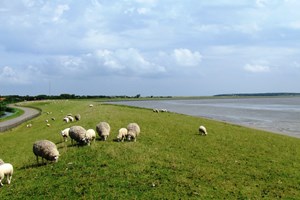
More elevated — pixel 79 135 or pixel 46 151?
pixel 79 135

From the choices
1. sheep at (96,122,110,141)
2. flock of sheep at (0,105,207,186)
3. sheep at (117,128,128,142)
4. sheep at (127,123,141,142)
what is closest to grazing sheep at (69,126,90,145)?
flock of sheep at (0,105,207,186)

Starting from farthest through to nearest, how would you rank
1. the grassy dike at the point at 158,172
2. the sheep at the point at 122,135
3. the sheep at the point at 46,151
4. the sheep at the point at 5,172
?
the sheep at the point at 122,135 → the sheep at the point at 46,151 → the sheep at the point at 5,172 → the grassy dike at the point at 158,172

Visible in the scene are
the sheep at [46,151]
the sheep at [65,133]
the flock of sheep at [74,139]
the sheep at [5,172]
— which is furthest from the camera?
the sheep at [65,133]

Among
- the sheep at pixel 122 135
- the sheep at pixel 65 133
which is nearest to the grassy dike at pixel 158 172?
the sheep at pixel 122 135

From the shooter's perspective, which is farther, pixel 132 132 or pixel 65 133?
pixel 65 133

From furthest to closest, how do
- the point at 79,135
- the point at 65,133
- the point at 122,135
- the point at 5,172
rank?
the point at 65,133 < the point at 122,135 < the point at 79,135 < the point at 5,172

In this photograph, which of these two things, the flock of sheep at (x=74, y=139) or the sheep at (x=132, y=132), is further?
the sheep at (x=132, y=132)

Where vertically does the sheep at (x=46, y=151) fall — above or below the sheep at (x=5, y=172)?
above

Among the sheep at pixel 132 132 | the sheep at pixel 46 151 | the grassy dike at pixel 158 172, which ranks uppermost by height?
the sheep at pixel 132 132

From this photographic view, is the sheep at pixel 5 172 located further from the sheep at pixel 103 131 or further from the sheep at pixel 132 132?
the sheep at pixel 132 132

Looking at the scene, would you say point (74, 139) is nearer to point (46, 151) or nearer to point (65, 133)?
point (65, 133)

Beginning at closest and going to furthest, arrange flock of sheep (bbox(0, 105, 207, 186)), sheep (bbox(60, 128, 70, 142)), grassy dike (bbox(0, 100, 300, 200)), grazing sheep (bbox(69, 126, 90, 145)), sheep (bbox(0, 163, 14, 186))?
grassy dike (bbox(0, 100, 300, 200))
sheep (bbox(0, 163, 14, 186))
flock of sheep (bbox(0, 105, 207, 186))
grazing sheep (bbox(69, 126, 90, 145))
sheep (bbox(60, 128, 70, 142))

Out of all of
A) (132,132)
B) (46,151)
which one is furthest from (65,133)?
(46,151)

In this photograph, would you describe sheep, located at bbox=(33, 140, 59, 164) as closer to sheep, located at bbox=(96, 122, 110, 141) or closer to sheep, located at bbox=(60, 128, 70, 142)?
sheep, located at bbox=(96, 122, 110, 141)
